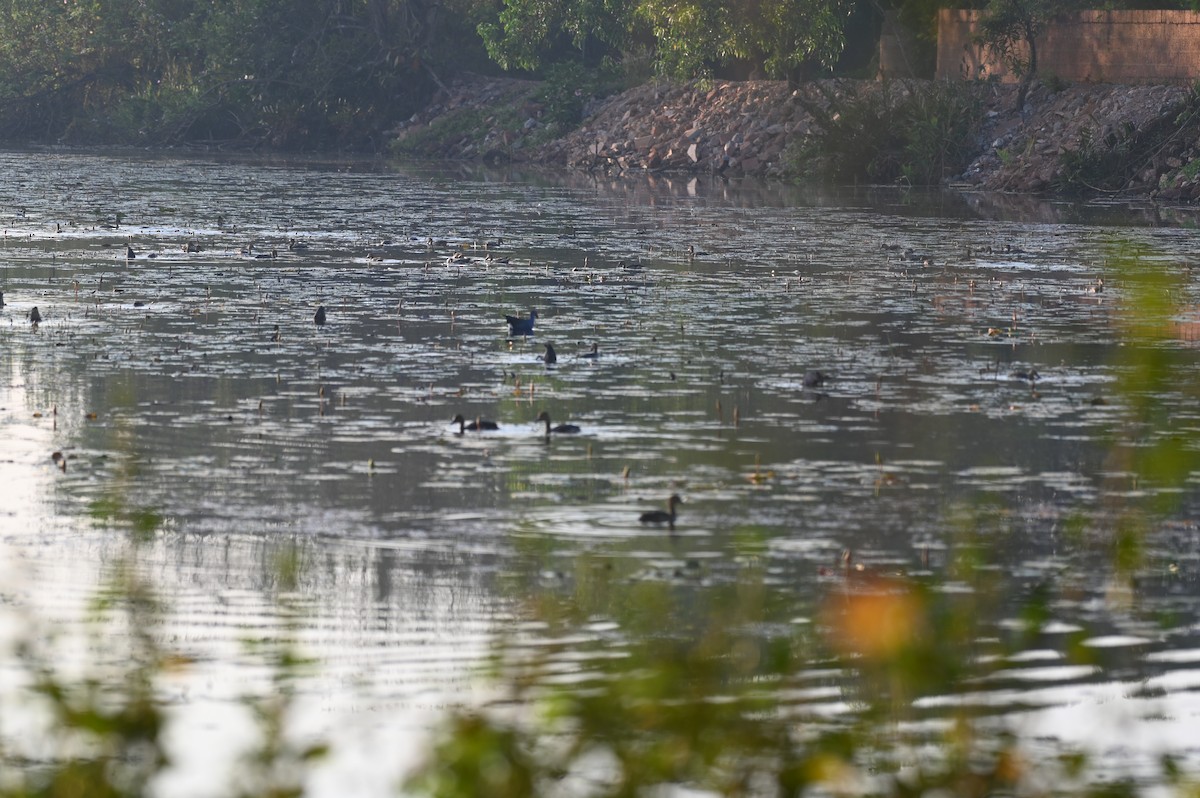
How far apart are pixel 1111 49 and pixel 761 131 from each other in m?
7.09

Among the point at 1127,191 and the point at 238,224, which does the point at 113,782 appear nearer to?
the point at 238,224

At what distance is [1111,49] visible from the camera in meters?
39.1

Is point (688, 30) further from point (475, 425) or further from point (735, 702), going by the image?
point (735, 702)

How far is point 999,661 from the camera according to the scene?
6.99 m

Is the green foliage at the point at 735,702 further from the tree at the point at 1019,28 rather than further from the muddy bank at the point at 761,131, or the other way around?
the tree at the point at 1019,28

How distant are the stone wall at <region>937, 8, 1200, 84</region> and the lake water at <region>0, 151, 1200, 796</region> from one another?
1546cm

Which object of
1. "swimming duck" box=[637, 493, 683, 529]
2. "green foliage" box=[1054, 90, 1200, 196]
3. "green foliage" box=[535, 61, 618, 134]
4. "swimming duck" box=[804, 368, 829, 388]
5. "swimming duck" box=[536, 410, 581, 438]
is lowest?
"swimming duck" box=[637, 493, 683, 529]

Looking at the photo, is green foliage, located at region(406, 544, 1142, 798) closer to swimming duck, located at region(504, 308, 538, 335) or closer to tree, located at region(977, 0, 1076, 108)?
swimming duck, located at region(504, 308, 538, 335)

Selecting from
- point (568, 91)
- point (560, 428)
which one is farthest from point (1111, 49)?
point (560, 428)

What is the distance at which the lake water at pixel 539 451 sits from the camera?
694 centimetres

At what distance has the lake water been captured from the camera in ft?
22.8

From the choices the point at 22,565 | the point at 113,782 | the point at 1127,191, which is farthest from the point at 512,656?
the point at 1127,191

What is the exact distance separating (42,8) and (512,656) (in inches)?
2145

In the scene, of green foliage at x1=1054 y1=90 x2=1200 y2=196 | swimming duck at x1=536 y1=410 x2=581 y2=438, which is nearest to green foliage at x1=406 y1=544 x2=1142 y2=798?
swimming duck at x1=536 y1=410 x2=581 y2=438
